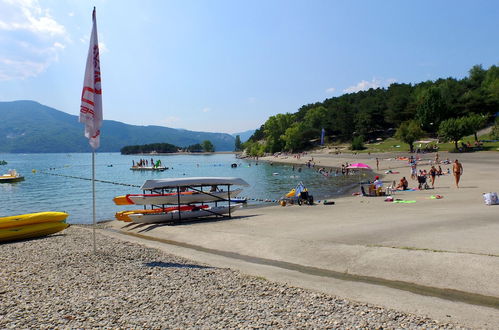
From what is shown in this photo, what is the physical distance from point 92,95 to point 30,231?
9.01 metres

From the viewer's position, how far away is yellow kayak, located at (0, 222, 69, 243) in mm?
15805

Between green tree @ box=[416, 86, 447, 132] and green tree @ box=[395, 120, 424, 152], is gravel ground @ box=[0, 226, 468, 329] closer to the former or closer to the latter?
green tree @ box=[395, 120, 424, 152]

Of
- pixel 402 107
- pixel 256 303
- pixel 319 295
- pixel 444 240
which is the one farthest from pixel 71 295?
pixel 402 107

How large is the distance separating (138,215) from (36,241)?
18.5 feet

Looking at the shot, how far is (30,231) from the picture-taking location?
16281mm

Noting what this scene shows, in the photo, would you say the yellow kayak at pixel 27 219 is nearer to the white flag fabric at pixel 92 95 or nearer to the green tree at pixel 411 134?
the white flag fabric at pixel 92 95

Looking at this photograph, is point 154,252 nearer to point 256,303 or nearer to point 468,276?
point 256,303

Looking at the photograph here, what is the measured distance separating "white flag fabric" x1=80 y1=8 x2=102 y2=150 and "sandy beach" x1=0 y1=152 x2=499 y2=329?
4.17 metres

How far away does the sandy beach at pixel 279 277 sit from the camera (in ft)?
21.4

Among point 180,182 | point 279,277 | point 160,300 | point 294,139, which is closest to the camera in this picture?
point 160,300

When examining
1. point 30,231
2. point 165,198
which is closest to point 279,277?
point 30,231

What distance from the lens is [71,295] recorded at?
25.8 ft

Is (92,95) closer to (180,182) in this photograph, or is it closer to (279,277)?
(279,277)

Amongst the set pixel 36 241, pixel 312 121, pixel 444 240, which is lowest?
pixel 36 241
